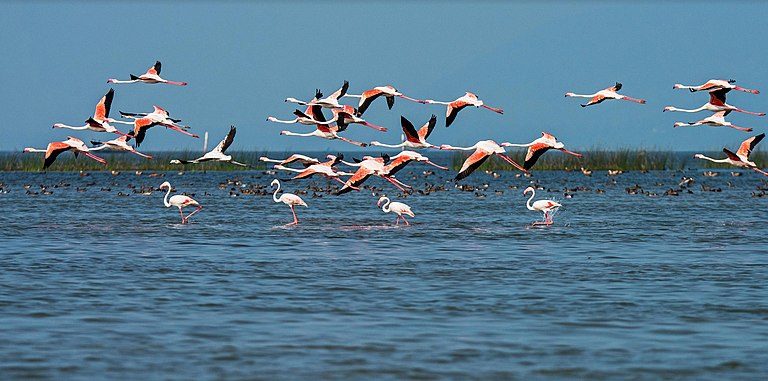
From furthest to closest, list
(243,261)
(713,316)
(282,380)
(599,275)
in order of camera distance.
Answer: (243,261) → (599,275) → (713,316) → (282,380)

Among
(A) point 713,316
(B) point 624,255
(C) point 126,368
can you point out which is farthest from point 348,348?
(B) point 624,255

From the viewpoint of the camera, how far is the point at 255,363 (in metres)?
9.89

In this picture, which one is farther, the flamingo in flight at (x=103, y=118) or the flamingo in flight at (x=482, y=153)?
the flamingo in flight at (x=103, y=118)

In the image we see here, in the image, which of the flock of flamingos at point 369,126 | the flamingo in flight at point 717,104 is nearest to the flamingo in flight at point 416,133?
the flock of flamingos at point 369,126

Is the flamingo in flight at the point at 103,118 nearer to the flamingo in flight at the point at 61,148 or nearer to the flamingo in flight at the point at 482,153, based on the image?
the flamingo in flight at the point at 61,148

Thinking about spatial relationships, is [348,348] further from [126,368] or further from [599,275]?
[599,275]

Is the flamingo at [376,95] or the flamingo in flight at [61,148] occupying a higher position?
the flamingo at [376,95]

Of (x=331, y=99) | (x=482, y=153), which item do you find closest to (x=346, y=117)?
(x=331, y=99)

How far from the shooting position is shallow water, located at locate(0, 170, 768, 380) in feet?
32.6

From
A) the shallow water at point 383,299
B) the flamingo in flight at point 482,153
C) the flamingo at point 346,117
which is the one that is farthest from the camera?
the flamingo at point 346,117

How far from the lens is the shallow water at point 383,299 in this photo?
9.95 metres

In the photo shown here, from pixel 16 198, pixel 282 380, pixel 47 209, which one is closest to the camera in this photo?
pixel 282 380

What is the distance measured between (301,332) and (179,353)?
1.37 metres

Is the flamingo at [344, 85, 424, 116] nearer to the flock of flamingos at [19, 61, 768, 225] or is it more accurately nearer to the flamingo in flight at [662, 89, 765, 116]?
the flock of flamingos at [19, 61, 768, 225]
